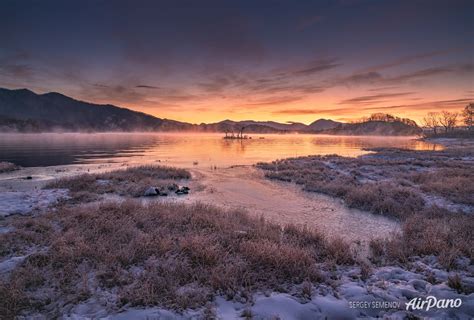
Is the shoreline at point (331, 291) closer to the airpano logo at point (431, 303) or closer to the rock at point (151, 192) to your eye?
the airpano logo at point (431, 303)

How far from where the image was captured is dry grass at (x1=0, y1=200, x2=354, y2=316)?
5133mm

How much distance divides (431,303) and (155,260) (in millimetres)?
6709

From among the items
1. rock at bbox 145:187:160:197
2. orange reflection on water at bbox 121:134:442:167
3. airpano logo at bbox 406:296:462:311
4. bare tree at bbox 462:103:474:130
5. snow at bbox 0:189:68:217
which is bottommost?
rock at bbox 145:187:160:197

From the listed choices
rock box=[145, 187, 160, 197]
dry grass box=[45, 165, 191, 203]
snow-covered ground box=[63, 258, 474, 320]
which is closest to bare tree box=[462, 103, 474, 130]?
dry grass box=[45, 165, 191, 203]

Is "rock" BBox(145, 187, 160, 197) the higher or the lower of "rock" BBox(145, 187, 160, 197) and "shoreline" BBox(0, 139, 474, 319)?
the lower

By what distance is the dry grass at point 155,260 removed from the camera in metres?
5.13

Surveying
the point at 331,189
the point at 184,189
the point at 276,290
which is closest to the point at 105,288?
the point at 276,290

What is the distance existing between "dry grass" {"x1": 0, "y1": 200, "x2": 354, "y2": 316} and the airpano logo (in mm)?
1899

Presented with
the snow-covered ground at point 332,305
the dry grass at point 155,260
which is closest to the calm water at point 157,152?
the dry grass at point 155,260

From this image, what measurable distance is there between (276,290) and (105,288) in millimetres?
4083

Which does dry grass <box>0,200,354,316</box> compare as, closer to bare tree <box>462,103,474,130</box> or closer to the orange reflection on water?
the orange reflection on water

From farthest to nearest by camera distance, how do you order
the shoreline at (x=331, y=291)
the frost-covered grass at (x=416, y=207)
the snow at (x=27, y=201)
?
1. the snow at (x=27, y=201)
2. the frost-covered grass at (x=416, y=207)
3. the shoreline at (x=331, y=291)

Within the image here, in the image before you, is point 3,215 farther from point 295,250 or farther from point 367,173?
point 367,173

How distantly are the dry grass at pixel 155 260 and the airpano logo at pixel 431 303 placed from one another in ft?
6.23
